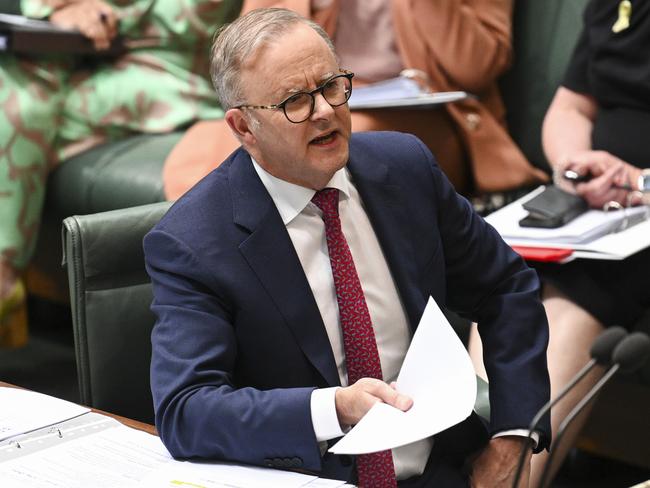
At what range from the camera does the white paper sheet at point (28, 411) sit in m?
1.42

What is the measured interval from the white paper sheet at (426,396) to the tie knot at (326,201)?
0.24 meters

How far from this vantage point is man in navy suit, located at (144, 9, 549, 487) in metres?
1.31

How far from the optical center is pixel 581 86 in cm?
270

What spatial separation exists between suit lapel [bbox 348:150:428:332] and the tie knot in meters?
0.06

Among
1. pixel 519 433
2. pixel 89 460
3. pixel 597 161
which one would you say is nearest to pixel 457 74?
pixel 597 161

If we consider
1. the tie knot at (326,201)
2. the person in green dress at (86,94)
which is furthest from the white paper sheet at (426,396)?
the person in green dress at (86,94)


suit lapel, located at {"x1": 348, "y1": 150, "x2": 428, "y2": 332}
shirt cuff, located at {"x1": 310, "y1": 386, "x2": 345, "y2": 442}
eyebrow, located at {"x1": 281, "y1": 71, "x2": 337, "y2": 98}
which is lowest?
shirt cuff, located at {"x1": 310, "y1": 386, "x2": 345, "y2": 442}

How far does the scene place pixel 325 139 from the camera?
4.76 feet

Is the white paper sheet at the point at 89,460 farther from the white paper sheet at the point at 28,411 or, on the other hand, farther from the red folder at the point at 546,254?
the red folder at the point at 546,254

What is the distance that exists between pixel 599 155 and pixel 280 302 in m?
1.27

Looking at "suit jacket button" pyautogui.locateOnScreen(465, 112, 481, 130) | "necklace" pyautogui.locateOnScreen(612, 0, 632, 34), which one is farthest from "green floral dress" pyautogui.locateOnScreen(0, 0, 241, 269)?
"necklace" pyautogui.locateOnScreen(612, 0, 632, 34)

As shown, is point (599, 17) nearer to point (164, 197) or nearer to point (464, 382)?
point (164, 197)

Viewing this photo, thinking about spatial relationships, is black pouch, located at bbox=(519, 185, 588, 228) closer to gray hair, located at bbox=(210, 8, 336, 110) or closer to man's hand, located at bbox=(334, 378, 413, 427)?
gray hair, located at bbox=(210, 8, 336, 110)

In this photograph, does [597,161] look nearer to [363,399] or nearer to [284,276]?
[284,276]
